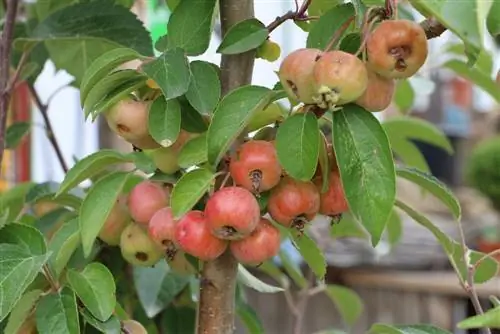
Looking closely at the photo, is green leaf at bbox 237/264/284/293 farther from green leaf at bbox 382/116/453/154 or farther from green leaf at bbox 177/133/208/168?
green leaf at bbox 382/116/453/154

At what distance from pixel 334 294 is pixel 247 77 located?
60cm

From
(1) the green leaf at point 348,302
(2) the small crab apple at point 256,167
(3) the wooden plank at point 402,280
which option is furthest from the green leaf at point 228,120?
(3) the wooden plank at point 402,280

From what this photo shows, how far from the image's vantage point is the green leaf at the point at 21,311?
52cm

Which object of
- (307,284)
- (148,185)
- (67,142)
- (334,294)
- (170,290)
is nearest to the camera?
(148,185)

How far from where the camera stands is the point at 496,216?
4734 millimetres

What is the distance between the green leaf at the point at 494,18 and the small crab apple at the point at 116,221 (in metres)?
0.31

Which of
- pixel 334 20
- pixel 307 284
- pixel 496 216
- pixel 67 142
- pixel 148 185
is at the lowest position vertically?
pixel 496 216

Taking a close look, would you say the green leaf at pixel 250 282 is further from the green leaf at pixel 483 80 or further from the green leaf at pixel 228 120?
the green leaf at pixel 483 80

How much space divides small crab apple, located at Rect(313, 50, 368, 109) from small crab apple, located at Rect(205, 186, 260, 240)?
0.26 feet

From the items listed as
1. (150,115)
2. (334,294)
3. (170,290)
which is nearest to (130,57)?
(150,115)

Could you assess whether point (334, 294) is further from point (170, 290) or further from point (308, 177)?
point (308, 177)

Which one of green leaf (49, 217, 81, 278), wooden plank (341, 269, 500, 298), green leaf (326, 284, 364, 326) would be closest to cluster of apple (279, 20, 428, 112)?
green leaf (49, 217, 81, 278)

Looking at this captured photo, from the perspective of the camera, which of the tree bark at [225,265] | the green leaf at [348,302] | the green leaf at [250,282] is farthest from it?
the green leaf at [348,302]

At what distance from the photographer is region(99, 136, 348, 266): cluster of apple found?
47 cm
